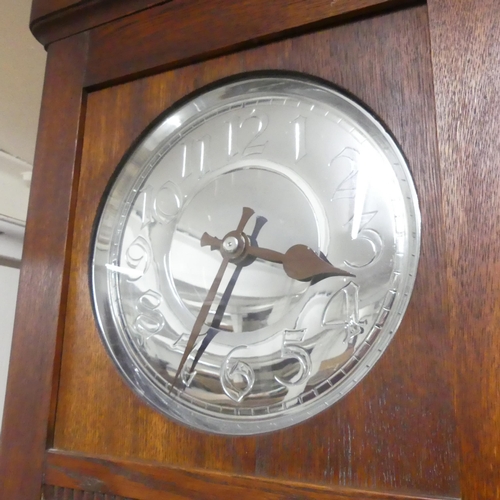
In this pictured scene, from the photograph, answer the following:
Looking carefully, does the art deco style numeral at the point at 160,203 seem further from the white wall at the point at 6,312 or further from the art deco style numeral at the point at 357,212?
the white wall at the point at 6,312

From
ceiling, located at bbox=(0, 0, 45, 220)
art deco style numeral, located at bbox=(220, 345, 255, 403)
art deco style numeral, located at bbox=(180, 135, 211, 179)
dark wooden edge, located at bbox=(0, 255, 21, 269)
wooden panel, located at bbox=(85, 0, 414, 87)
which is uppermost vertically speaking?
ceiling, located at bbox=(0, 0, 45, 220)

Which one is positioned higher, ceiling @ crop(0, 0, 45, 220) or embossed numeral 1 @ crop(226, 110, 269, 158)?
ceiling @ crop(0, 0, 45, 220)

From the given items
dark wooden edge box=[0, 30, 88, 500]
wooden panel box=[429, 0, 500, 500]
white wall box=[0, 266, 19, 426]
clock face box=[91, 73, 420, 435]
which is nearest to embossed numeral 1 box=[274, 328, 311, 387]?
clock face box=[91, 73, 420, 435]

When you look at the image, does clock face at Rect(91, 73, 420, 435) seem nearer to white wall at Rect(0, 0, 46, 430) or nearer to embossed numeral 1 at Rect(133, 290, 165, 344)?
embossed numeral 1 at Rect(133, 290, 165, 344)

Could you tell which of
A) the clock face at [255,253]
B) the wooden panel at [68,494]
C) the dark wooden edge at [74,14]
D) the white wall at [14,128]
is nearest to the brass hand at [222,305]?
the clock face at [255,253]

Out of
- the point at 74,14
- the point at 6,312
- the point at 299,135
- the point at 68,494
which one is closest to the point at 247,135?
the point at 299,135

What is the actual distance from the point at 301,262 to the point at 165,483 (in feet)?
0.71

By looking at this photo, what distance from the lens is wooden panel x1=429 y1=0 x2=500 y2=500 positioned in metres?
0.34

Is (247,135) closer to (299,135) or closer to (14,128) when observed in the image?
(299,135)

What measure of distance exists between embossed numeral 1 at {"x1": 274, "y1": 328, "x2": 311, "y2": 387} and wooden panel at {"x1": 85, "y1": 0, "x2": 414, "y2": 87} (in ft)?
0.93

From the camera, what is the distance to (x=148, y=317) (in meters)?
0.50

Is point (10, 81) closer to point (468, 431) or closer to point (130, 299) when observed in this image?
point (130, 299)

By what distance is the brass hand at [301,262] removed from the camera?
0.43 m

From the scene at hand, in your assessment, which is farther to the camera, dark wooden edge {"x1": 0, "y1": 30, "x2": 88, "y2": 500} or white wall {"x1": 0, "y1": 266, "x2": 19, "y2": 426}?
white wall {"x1": 0, "y1": 266, "x2": 19, "y2": 426}
